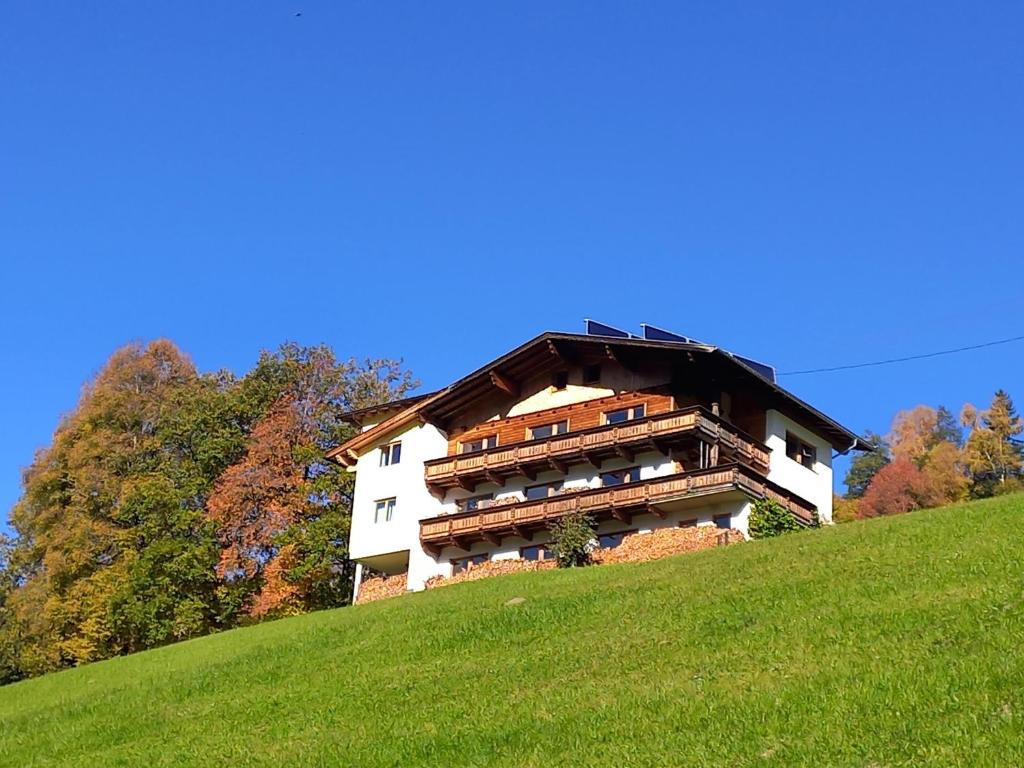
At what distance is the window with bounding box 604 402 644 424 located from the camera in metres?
50.7

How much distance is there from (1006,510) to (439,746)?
1667cm

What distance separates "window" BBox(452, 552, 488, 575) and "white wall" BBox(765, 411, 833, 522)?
38.2ft

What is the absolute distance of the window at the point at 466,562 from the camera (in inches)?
2066

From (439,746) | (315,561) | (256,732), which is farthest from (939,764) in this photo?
(315,561)

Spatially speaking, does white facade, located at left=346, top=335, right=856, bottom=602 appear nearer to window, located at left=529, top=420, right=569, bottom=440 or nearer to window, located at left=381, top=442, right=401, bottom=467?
window, located at left=381, top=442, right=401, bottom=467

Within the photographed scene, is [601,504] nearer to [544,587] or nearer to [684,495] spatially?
[684,495]

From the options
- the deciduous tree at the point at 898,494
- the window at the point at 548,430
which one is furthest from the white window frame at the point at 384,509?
the deciduous tree at the point at 898,494

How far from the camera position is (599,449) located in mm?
49469

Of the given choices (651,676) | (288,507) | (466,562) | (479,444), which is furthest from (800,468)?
Answer: (651,676)

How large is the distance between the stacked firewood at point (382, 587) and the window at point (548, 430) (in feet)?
25.6

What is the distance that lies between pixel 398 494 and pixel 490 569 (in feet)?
23.3

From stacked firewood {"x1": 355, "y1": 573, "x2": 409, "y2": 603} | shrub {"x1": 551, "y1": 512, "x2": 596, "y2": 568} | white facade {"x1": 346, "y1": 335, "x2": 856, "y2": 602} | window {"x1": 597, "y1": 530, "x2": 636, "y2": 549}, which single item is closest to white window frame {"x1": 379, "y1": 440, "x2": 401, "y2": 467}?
white facade {"x1": 346, "y1": 335, "x2": 856, "y2": 602}

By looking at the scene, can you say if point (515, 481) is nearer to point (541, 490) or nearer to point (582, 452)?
point (541, 490)

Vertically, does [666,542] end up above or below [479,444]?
below
